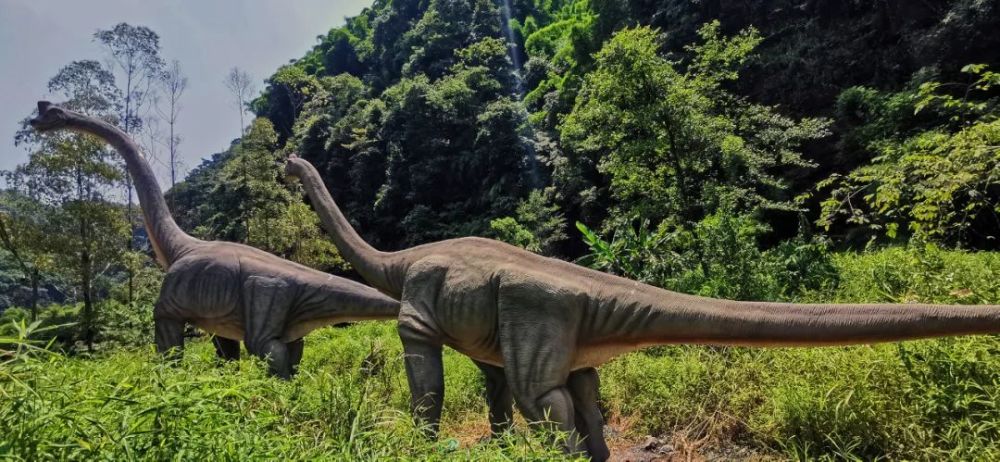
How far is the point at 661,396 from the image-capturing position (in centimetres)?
495

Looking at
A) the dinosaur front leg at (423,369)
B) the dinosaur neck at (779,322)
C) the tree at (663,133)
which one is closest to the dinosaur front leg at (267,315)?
the dinosaur front leg at (423,369)

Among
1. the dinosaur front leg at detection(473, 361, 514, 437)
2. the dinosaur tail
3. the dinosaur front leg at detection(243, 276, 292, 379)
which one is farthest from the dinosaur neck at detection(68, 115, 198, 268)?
the dinosaur front leg at detection(473, 361, 514, 437)

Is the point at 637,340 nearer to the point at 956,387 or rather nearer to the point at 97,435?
the point at 956,387

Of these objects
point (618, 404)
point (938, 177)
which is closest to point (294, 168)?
point (618, 404)

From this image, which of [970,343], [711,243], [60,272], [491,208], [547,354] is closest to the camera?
[547,354]

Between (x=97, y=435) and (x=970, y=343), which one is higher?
(x=97, y=435)

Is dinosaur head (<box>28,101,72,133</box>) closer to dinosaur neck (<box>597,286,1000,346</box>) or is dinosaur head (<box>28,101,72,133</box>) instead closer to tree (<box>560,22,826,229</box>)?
dinosaur neck (<box>597,286,1000,346</box>)

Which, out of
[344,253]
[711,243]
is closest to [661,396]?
[344,253]

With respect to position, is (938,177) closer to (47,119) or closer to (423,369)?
(423,369)

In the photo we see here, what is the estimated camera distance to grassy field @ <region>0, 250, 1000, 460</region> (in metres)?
1.43

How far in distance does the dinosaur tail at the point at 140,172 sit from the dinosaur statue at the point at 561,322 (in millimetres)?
3159

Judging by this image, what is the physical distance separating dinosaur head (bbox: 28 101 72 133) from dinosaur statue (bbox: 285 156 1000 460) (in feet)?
14.3

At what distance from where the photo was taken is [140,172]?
5.92 m

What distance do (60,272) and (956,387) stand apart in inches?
695
